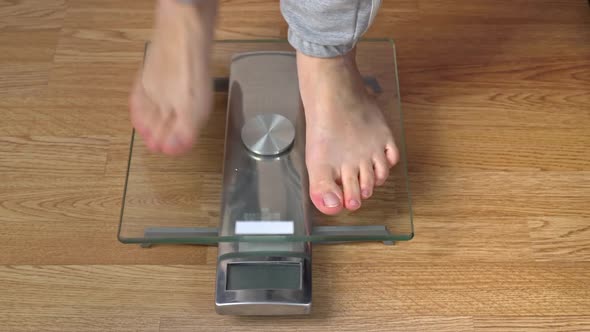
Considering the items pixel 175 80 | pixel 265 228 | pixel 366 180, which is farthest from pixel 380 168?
pixel 175 80

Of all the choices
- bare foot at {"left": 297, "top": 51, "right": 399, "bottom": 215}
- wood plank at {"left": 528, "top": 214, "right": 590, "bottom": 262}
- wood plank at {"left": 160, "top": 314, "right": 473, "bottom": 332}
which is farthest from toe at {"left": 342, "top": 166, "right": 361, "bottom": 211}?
wood plank at {"left": 528, "top": 214, "right": 590, "bottom": 262}

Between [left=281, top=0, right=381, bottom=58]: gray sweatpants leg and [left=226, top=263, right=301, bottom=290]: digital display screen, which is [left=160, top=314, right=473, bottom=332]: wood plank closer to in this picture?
[left=226, top=263, right=301, bottom=290]: digital display screen

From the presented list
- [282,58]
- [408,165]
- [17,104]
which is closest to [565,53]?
[408,165]

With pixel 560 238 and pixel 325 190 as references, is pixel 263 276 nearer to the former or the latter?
pixel 325 190

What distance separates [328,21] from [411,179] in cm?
27

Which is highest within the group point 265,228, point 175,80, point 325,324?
point 175,80

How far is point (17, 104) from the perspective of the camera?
0.86 meters

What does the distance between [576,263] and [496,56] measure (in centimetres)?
33

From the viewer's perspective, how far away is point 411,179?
2.63 ft

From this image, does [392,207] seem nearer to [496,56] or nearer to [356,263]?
[356,263]

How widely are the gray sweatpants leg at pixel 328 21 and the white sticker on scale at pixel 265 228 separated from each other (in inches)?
8.0

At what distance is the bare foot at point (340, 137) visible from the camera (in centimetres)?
71

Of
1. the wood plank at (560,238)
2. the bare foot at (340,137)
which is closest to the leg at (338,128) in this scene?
the bare foot at (340,137)

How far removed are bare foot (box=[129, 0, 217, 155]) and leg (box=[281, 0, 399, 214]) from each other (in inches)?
4.1
